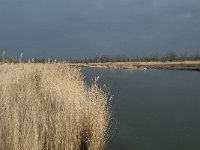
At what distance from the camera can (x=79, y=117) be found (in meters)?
6.84

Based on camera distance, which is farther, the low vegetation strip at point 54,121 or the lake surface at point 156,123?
the lake surface at point 156,123

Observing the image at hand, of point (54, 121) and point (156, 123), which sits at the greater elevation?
point (54, 121)

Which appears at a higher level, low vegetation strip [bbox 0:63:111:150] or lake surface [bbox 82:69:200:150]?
low vegetation strip [bbox 0:63:111:150]

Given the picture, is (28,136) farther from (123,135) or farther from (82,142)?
(123,135)

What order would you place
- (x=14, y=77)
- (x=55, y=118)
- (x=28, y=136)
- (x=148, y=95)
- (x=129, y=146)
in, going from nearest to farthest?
(x=28, y=136)
(x=55, y=118)
(x=129, y=146)
(x=14, y=77)
(x=148, y=95)

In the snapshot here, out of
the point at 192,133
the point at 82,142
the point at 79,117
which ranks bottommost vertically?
the point at 192,133

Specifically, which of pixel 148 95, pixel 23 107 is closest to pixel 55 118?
pixel 23 107

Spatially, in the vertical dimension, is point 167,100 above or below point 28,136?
below

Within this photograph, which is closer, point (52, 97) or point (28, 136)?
point (28, 136)

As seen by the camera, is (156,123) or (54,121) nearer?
(54,121)

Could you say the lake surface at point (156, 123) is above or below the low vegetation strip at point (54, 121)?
below

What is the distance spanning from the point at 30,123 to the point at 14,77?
5.08m

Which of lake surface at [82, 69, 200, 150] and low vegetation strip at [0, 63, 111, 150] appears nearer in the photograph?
low vegetation strip at [0, 63, 111, 150]

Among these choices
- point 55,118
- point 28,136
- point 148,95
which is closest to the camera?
point 28,136
